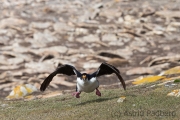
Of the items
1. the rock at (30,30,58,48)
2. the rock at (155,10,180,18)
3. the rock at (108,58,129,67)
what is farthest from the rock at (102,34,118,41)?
the rock at (108,58,129,67)

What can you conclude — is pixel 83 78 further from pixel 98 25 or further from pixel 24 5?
pixel 24 5

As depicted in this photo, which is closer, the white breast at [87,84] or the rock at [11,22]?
the white breast at [87,84]

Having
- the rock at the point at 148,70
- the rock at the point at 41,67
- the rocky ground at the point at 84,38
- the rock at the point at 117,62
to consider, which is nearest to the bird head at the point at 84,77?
the rocky ground at the point at 84,38

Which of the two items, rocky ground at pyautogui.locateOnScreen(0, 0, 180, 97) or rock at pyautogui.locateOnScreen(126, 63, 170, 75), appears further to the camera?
rocky ground at pyautogui.locateOnScreen(0, 0, 180, 97)

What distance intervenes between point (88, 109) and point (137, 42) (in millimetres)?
40046

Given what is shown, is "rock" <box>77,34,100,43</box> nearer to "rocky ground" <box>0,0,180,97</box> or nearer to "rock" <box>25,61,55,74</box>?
"rocky ground" <box>0,0,180,97</box>

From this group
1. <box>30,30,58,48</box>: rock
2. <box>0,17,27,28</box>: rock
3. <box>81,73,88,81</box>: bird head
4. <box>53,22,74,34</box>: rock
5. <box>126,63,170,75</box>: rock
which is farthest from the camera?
<box>0,17,27,28</box>: rock

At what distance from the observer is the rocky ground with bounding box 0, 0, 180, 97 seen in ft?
143

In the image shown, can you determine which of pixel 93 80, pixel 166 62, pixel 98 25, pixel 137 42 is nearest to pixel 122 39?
pixel 137 42

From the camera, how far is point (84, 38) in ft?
192

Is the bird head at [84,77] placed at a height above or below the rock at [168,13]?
above

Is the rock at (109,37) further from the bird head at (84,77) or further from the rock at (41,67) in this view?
the bird head at (84,77)

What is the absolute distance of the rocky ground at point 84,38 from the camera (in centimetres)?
4366

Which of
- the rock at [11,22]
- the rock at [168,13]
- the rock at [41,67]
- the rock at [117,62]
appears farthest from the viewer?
the rock at [168,13]
